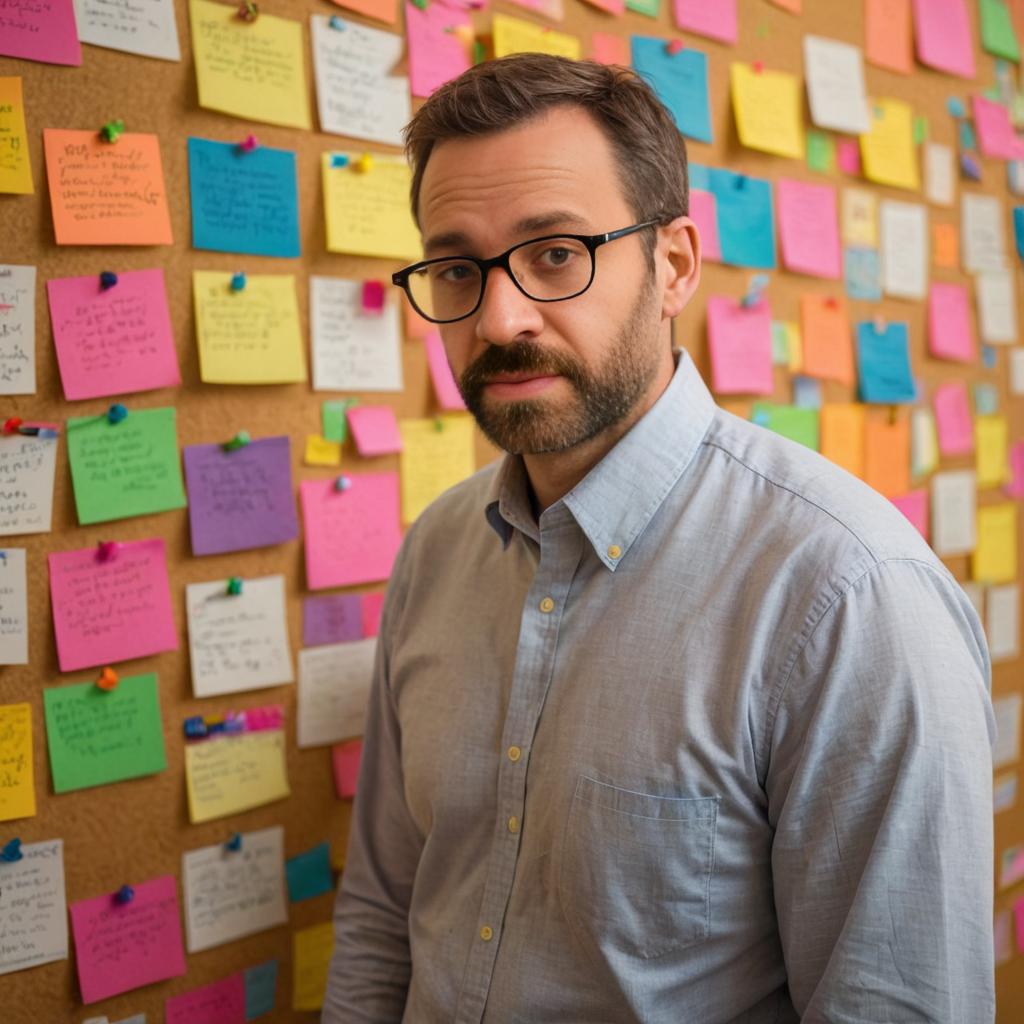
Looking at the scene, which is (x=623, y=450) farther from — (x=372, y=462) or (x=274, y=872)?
(x=274, y=872)

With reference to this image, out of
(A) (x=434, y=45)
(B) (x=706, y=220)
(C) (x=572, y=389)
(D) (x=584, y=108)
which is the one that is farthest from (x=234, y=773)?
(B) (x=706, y=220)

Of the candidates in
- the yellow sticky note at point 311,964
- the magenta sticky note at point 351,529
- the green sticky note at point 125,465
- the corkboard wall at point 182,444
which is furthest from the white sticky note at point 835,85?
the yellow sticky note at point 311,964

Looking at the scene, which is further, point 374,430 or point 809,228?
point 809,228

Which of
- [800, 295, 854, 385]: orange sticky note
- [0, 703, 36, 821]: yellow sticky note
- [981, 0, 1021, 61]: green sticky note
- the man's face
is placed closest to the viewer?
the man's face

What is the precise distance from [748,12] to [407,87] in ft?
2.13

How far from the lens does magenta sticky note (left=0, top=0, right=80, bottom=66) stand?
98 cm

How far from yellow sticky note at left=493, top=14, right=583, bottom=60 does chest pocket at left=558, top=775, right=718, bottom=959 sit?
94 cm

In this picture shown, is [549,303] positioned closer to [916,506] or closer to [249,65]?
[249,65]

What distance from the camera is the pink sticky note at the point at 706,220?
1512mm

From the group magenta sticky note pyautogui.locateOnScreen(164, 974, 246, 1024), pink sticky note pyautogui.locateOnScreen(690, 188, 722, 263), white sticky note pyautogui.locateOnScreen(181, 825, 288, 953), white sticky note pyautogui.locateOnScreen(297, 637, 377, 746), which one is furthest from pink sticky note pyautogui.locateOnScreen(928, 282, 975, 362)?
magenta sticky note pyautogui.locateOnScreen(164, 974, 246, 1024)

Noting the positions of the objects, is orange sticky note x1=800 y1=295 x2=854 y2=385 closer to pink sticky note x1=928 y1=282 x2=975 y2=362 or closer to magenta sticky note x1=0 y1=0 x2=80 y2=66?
pink sticky note x1=928 y1=282 x2=975 y2=362

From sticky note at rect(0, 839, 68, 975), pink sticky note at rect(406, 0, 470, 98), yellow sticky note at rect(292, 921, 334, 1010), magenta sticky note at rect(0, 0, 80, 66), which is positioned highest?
pink sticky note at rect(406, 0, 470, 98)

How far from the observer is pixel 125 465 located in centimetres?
108

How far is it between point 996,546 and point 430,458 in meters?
1.27
